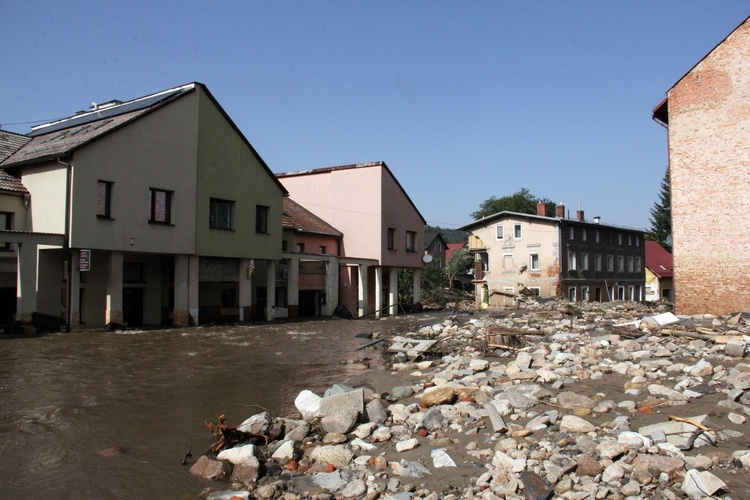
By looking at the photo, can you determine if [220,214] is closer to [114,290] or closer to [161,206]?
[161,206]

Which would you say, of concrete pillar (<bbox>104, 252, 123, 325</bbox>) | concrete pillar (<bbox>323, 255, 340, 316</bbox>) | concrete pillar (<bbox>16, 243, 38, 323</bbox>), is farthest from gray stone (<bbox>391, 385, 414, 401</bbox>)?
concrete pillar (<bbox>323, 255, 340, 316</bbox>)

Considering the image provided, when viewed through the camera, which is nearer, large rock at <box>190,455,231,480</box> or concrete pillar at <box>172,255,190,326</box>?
large rock at <box>190,455,231,480</box>

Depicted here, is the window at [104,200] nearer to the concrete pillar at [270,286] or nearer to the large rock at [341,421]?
the concrete pillar at [270,286]

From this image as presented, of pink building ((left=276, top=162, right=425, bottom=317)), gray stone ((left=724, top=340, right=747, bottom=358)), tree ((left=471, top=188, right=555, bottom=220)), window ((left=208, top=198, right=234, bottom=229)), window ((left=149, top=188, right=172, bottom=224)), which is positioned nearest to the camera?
gray stone ((left=724, top=340, right=747, bottom=358))

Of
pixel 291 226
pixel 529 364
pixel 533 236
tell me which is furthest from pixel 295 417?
pixel 533 236

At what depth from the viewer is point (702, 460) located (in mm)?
6551

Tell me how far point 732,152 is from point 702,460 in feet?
63.5

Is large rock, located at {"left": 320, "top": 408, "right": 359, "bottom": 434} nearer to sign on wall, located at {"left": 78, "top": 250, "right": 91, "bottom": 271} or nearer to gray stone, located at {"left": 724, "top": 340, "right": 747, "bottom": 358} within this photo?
gray stone, located at {"left": 724, "top": 340, "right": 747, "bottom": 358}

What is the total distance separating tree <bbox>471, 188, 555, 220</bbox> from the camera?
97.5 metres

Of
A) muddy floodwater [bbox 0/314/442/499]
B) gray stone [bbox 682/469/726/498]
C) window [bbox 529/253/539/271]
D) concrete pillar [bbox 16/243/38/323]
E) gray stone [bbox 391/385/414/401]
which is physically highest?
window [bbox 529/253/539/271]

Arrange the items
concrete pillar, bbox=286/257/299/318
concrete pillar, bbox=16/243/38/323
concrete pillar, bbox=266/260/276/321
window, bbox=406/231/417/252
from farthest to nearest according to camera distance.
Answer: window, bbox=406/231/417/252 → concrete pillar, bbox=286/257/299/318 → concrete pillar, bbox=266/260/276/321 → concrete pillar, bbox=16/243/38/323

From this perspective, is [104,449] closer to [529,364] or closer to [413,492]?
[413,492]

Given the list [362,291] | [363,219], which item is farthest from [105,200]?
[363,219]

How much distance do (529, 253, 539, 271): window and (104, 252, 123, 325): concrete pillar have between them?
35527 millimetres
